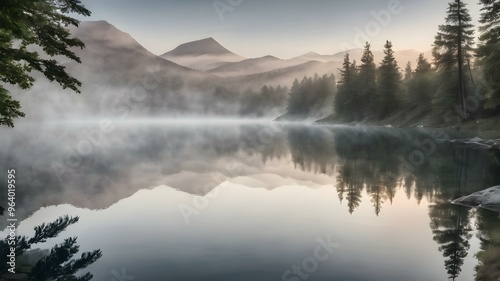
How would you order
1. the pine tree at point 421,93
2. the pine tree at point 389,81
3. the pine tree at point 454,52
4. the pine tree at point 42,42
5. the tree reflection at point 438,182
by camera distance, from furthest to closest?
1. the pine tree at point 389,81
2. the pine tree at point 421,93
3. the pine tree at point 454,52
4. the pine tree at point 42,42
5. the tree reflection at point 438,182

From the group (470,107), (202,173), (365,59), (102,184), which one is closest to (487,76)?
(470,107)

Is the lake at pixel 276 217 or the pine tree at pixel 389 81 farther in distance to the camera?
the pine tree at pixel 389 81

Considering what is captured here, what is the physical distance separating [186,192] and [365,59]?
97826 mm

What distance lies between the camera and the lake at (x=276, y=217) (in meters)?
10.8

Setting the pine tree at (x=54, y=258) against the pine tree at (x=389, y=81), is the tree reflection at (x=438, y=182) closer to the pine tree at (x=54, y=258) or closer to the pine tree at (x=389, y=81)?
the pine tree at (x=54, y=258)

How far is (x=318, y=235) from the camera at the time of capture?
13727 mm

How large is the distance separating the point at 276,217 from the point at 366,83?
3793 inches

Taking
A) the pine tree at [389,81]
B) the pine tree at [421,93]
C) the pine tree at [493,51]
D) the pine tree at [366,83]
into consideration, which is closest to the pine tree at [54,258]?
the pine tree at [493,51]

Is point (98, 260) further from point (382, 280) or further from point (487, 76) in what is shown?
point (487, 76)

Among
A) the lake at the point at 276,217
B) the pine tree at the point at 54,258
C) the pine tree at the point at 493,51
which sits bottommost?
the pine tree at the point at 54,258

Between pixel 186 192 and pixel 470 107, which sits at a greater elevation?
pixel 470 107

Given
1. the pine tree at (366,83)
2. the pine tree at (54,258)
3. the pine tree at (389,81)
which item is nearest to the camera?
the pine tree at (54,258)

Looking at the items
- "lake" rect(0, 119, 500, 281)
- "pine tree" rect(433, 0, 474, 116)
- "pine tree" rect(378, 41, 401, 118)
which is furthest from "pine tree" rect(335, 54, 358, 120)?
"lake" rect(0, 119, 500, 281)

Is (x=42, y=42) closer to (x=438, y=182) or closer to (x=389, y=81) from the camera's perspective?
(x=438, y=182)
